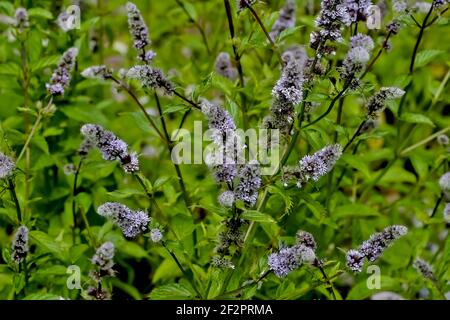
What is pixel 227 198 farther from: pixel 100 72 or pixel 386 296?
pixel 386 296

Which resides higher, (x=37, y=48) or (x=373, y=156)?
(x=37, y=48)

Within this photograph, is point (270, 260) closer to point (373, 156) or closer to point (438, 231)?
point (373, 156)

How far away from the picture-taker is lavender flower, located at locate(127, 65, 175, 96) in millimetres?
2254

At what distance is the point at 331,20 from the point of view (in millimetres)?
2119

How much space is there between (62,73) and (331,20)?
40.4 inches

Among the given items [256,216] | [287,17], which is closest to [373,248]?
[256,216]

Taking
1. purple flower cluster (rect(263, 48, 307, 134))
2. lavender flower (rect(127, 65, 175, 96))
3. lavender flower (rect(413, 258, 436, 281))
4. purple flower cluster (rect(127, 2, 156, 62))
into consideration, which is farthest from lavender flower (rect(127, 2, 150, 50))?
lavender flower (rect(413, 258, 436, 281))

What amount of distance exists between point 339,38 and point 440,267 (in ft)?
3.63

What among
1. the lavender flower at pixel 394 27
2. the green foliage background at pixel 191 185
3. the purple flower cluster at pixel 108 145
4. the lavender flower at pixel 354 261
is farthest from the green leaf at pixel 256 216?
the lavender flower at pixel 394 27

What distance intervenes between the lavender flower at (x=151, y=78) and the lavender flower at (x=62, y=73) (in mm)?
428

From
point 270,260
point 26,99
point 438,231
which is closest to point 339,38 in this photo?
point 270,260

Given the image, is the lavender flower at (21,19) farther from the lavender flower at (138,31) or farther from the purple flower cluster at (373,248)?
the purple flower cluster at (373,248)

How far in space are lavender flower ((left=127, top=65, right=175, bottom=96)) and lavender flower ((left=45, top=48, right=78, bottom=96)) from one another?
0.43 m
